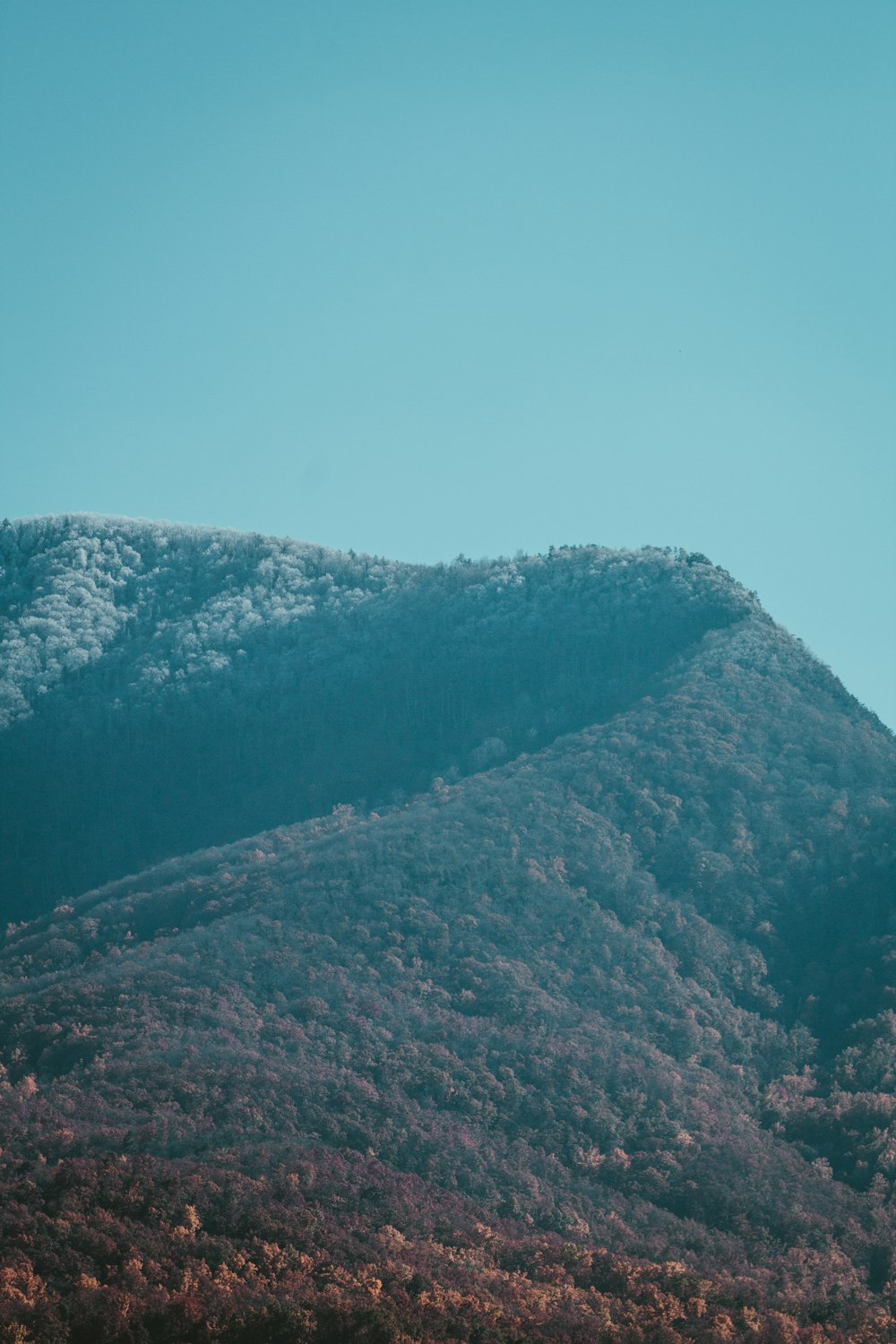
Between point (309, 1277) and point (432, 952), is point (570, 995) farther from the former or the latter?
point (309, 1277)

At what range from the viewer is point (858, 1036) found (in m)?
65.0

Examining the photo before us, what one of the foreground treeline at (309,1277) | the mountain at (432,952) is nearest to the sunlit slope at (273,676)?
the mountain at (432,952)

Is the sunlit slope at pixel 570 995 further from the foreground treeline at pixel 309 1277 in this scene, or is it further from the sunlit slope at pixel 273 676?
the sunlit slope at pixel 273 676

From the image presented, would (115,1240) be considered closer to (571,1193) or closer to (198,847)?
(571,1193)

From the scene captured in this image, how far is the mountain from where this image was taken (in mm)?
33406

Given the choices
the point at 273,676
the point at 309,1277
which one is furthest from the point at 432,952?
the point at 273,676

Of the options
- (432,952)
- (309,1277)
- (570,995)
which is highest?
(432,952)

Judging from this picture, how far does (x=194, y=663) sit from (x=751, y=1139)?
67.0 m

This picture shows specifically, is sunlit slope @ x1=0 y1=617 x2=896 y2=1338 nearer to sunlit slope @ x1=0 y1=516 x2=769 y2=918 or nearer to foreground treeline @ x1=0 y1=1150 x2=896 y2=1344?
foreground treeline @ x1=0 y1=1150 x2=896 y2=1344

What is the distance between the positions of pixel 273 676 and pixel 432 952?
45.7 m

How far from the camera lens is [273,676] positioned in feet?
357

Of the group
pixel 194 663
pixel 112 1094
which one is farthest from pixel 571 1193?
pixel 194 663

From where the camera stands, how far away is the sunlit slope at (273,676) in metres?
96.3

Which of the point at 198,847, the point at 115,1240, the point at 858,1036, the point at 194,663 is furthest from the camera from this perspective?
the point at 194,663
